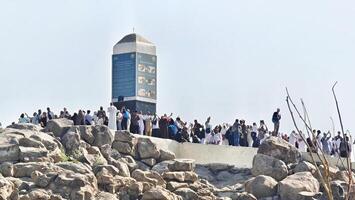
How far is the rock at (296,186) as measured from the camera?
32.9 m

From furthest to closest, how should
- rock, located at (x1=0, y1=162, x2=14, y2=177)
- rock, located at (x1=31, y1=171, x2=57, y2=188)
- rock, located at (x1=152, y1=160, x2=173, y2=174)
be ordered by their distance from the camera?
rock, located at (x1=152, y1=160, x2=173, y2=174) < rock, located at (x1=0, y1=162, x2=14, y2=177) < rock, located at (x1=31, y1=171, x2=57, y2=188)

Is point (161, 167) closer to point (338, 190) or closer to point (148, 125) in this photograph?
point (148, 125)

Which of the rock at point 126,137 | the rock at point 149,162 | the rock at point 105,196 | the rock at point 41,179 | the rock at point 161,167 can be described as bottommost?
the rock at point 105,196

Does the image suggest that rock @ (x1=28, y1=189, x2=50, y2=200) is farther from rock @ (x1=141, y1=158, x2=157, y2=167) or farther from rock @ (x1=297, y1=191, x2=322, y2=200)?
rock @ (x1=297, y1=191, x2=322, y2=200)

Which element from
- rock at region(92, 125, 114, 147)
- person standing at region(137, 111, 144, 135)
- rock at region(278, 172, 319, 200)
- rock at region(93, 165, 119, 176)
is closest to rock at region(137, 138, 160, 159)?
rock at region(92, 125, 114, 147)

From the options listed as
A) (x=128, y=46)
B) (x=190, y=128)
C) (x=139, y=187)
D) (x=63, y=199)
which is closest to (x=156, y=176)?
(x=139, y=187)

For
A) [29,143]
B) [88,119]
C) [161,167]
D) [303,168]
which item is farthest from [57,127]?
[303,168]

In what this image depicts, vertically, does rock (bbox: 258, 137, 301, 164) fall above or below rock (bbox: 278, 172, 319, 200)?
above

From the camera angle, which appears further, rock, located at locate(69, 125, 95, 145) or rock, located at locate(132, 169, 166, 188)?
rock, located at locate(69, 125, 95, 145)

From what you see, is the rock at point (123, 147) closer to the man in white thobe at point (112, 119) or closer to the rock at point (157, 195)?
the man in white thobe at point (112, 119)

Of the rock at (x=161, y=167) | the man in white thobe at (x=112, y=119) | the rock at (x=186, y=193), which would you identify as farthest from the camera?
the man in white thobe at (x=112, y=119)

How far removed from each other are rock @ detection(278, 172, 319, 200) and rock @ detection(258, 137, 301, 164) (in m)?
1.62

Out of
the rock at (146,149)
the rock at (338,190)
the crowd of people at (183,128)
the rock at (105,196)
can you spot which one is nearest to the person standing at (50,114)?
the crowd of people at (183,128)

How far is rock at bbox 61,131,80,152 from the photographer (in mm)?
33656
